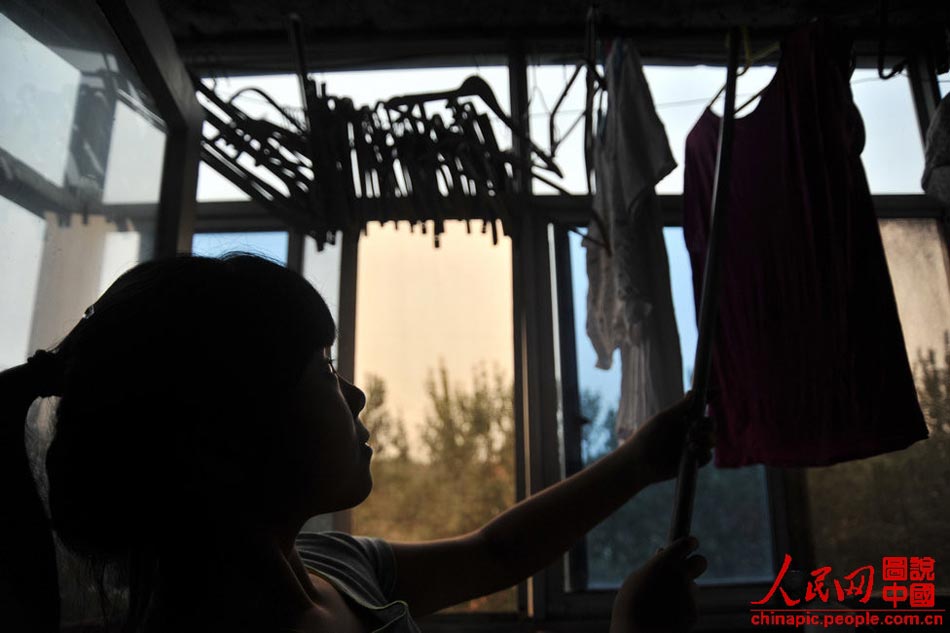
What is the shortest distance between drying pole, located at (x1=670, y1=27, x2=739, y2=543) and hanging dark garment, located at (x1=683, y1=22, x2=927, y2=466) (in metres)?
0.42

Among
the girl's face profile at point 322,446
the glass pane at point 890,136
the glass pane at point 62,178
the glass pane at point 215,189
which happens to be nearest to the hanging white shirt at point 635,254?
the girl's face profile at point 322,446

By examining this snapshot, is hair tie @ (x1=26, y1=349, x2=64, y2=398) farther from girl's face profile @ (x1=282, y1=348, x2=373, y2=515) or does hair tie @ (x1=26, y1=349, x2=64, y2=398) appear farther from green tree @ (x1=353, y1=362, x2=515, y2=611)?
green tree @ (x1=353, y1=362, x2=515, y2=611)

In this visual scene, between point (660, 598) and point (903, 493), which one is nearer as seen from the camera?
point (660, 598)

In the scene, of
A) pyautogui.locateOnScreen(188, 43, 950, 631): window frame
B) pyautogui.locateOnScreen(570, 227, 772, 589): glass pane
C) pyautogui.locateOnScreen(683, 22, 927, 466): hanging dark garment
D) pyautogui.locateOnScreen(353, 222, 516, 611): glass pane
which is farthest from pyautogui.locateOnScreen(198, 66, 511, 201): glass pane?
pyautogui.locateOnScreen(683, 22, 927, 466): hanging dark garment

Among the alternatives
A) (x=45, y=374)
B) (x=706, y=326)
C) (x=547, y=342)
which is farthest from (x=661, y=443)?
(x=547, y=342)

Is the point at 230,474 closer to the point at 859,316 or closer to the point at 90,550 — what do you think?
the point at 90,550

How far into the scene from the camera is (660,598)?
0.69m

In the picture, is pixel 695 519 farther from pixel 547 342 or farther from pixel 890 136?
pixel 890 136

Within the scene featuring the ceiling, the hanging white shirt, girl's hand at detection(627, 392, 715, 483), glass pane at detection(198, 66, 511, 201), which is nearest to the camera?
girl's hand at detection(627, 392, 715, 483)

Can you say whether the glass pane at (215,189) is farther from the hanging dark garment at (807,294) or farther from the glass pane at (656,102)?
the hanging dark garment at (807,294)

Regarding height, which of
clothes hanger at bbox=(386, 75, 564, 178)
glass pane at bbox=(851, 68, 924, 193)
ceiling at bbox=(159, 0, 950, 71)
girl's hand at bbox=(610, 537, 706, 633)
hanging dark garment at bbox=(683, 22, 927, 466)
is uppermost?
ceiling at bbox=(159, 0, 950, 71)

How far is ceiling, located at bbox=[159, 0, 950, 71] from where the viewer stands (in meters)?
2.09

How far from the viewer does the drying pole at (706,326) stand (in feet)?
2.70

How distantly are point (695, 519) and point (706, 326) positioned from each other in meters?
1.16
